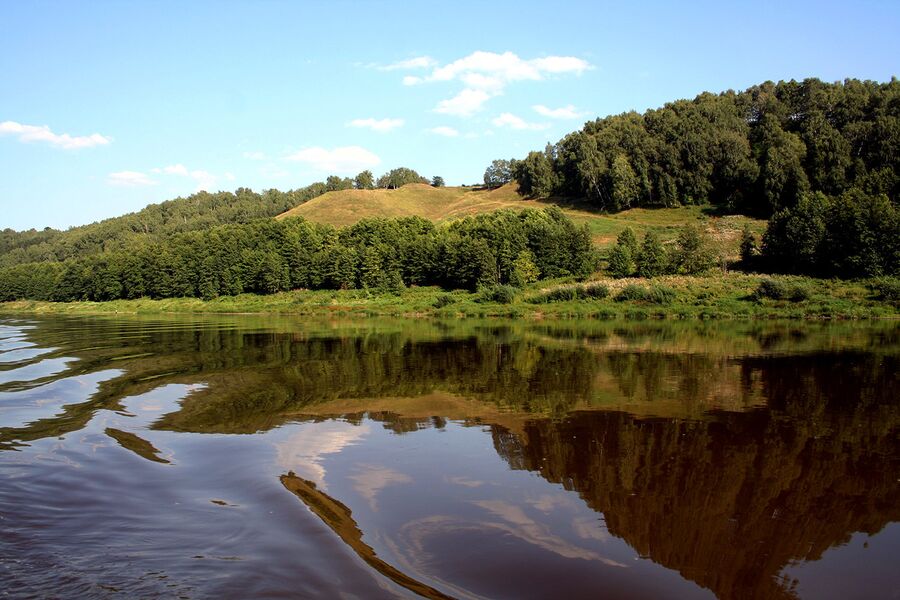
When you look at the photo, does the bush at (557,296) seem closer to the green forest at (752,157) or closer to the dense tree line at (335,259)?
the dense tree line at (335,259)

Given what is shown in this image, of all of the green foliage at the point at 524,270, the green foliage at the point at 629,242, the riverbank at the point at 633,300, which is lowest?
the riverbank at the point at 633,300

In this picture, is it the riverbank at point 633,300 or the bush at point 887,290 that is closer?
the bush at point 887,290

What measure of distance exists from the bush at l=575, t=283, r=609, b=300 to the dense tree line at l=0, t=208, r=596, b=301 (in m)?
8.10

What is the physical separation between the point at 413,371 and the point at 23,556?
16296mm

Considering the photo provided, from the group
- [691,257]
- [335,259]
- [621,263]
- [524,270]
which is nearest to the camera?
[691,257]

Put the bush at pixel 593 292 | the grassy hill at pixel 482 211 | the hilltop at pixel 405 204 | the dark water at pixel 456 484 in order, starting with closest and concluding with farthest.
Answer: the dark water at pixel 456 484, the bush at pixel 593 292, the grassy hill at pixel 482 211, the hilltop at pixel 405 204

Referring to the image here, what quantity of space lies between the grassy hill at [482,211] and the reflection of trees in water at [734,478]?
61.5 m

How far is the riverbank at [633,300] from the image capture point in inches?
1913

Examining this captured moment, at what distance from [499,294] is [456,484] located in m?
51.1

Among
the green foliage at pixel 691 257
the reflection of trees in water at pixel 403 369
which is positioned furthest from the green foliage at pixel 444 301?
the green foliage at pixel 691 257

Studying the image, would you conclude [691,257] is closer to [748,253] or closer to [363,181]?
[748,253]

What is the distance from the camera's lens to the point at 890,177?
8012cm

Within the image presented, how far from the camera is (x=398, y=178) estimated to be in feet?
550

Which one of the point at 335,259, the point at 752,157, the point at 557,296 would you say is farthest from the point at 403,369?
the point at 752,157
